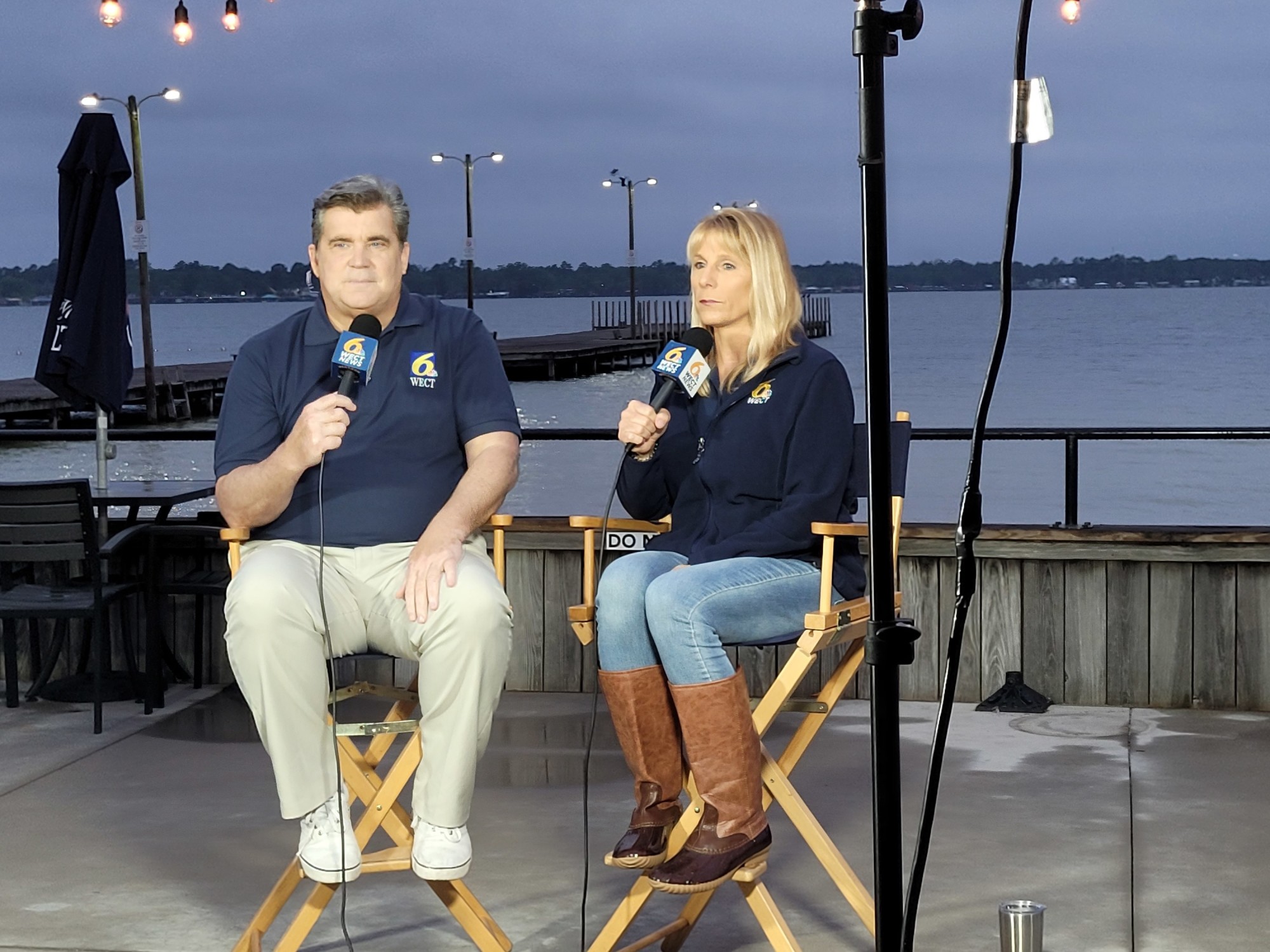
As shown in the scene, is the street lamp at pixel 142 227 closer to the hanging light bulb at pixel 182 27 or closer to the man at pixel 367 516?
the hanging light bulb at pixel 182 27

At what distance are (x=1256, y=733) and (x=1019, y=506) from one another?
13.1 metres

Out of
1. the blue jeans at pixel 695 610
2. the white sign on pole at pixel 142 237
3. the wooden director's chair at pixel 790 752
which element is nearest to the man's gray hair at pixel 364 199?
the wooden director's chair at pixel 790 752

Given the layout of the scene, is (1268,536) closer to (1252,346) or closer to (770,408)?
(770,408)

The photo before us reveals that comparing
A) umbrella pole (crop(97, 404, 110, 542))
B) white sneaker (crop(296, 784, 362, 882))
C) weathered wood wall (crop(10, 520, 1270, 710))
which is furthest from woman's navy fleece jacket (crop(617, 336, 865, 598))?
umbrella pole (crop(97, 404, 110, 542))

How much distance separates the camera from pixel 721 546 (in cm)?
282

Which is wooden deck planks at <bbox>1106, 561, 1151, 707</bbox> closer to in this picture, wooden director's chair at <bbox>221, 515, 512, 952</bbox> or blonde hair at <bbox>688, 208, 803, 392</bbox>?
blonde hair at <bbox>688, 208, 803, 392</bbox>

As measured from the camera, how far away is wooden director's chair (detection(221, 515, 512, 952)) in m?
2.63

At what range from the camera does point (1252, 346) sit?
60.1m

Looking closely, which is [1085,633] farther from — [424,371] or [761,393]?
[424,371]

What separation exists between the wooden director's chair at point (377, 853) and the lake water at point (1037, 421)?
3.52 ft

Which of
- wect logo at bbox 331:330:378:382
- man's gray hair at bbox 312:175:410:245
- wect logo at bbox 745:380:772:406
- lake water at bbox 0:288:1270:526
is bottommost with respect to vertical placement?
lake water at bbox 0:288:1270:526

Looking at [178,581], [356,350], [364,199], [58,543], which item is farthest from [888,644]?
[178,581]

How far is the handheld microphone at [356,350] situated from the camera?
2598 mm

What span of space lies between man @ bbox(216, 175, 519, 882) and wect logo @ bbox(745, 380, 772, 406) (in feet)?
1.44
